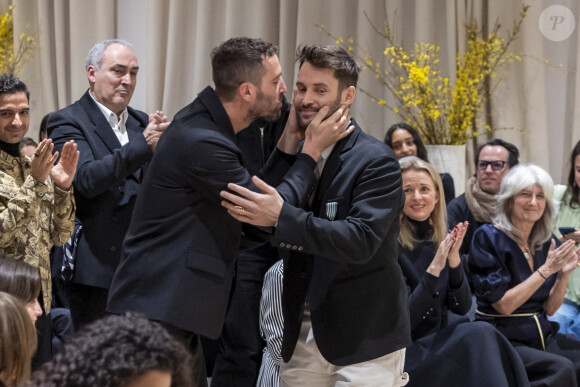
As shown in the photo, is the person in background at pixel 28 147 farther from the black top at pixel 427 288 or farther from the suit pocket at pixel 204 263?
the suit pocket at pixel 204 263

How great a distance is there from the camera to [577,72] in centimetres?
584

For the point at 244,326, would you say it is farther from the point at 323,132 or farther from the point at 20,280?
the point at 323,132

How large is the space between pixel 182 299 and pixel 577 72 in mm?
4188

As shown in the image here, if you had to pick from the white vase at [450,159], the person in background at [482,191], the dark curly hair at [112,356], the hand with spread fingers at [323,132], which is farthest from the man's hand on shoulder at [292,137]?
the white vase at [450,159]

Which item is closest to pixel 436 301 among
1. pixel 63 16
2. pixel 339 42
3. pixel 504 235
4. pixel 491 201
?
pixel 504 235

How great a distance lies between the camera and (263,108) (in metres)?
2.74

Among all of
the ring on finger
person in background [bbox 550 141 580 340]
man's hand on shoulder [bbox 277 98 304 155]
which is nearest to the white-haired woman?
person in background [bbox 550 141 580 340]

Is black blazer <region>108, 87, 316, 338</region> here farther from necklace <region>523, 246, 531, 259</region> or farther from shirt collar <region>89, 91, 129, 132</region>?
necklace <region>523, 246, 531, 259</region>

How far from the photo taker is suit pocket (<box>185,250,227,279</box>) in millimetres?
2527

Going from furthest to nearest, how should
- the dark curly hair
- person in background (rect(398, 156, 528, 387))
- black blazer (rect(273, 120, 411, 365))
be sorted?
person in background (rect(398, 156, 528, 387))
black blazer (rect(273, 120, 411, 365))
the dark curly hair

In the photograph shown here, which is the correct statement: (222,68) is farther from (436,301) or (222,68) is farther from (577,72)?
(577,72)

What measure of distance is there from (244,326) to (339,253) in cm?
Answer: 162

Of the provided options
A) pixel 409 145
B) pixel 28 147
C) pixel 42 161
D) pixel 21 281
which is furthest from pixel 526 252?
pixel 28 147

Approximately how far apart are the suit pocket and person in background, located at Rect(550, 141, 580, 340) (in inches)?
94.6
